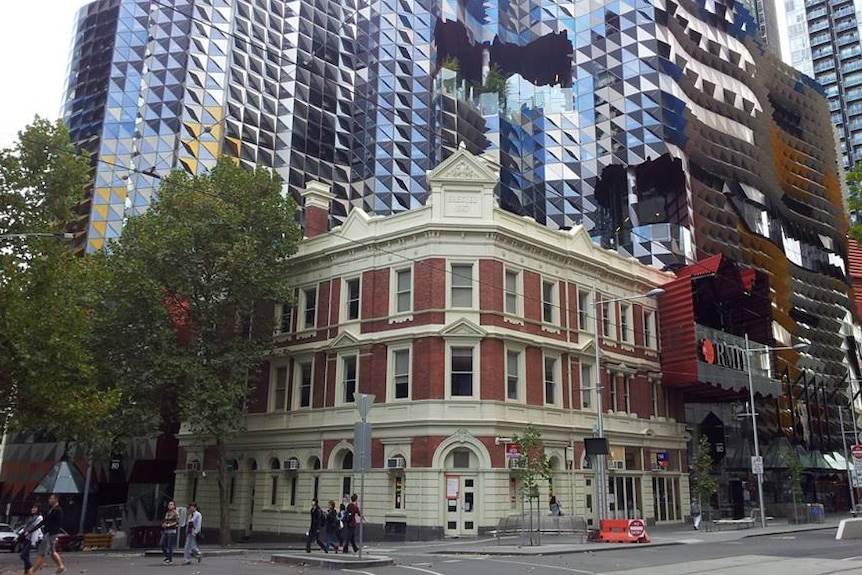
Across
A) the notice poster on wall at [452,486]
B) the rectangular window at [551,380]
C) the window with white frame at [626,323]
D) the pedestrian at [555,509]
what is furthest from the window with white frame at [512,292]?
the window with white frame at [626,323]

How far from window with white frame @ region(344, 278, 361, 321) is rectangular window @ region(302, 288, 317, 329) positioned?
2.27m

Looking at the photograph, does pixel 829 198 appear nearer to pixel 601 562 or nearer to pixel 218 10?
pixel 218 10

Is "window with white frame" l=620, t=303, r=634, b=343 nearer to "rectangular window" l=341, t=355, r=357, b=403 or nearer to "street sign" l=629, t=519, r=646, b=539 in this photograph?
"street sign" l=629, t=519, r=646, b=539

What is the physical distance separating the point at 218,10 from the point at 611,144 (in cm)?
3770

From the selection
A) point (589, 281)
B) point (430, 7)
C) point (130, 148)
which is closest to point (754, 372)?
point (589, 281)

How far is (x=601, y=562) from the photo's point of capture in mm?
19766

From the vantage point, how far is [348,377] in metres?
34.2

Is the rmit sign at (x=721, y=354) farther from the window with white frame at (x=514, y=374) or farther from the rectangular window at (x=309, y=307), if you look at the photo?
the rectangular window at (x=309, y=307)

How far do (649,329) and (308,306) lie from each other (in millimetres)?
18210

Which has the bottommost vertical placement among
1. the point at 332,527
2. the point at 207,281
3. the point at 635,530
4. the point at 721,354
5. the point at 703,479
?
the point at 635,530

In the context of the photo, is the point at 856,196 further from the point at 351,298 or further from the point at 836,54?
the point at 836,54

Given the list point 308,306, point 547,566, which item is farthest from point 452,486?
point 308,306

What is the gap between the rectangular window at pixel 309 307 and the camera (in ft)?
120

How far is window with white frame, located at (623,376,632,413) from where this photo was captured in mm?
38438
